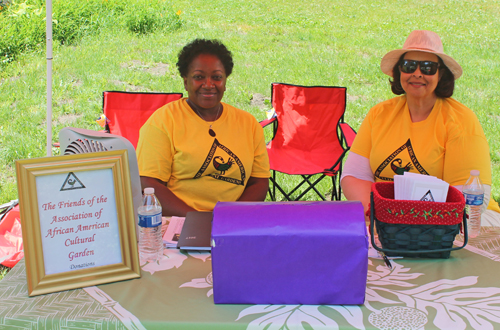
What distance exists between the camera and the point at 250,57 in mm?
7590

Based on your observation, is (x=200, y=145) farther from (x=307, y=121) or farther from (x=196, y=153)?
(x=307, y=121)

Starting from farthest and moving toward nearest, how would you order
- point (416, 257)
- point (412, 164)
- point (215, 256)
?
point (412, 164) < point (416, 257) < point (215, 256)

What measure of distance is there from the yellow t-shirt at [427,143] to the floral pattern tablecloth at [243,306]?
2.40ft

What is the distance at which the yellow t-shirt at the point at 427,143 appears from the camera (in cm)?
203

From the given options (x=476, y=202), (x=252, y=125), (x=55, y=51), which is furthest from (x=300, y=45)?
(x=476, y=202)

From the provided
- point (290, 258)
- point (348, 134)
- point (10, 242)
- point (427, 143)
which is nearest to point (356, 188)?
point (427, 143)

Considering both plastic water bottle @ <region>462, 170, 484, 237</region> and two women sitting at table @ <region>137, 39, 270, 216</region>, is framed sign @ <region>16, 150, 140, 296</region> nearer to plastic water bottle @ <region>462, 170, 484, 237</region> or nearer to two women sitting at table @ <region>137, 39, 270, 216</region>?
two women sitting at table @ <region>137, 39, 270, 216</region>

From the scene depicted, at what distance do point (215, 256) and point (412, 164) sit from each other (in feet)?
4.28

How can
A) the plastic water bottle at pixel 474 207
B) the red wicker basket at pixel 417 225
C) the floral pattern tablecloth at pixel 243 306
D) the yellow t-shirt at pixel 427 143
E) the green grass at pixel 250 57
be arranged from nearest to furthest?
the floral pattern tablecloth at pixel 243 306
the red wicker basket at pixel 417 225
the plastic water bottle at pixel 474 207
the yellow t-shirt at pixel 427 143
the green grass at pixel 250 57

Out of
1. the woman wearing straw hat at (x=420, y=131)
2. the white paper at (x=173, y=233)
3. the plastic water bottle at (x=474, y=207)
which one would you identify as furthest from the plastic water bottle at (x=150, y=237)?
the plastic water bottle at (x=474, y=207)

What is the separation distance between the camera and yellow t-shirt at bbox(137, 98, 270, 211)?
2.15 m

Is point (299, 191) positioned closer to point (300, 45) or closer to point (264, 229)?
point (264, 229)

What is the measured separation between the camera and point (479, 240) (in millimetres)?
1616

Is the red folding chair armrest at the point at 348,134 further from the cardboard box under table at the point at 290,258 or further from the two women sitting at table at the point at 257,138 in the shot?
the cardboard box under table at the point at 290,258
